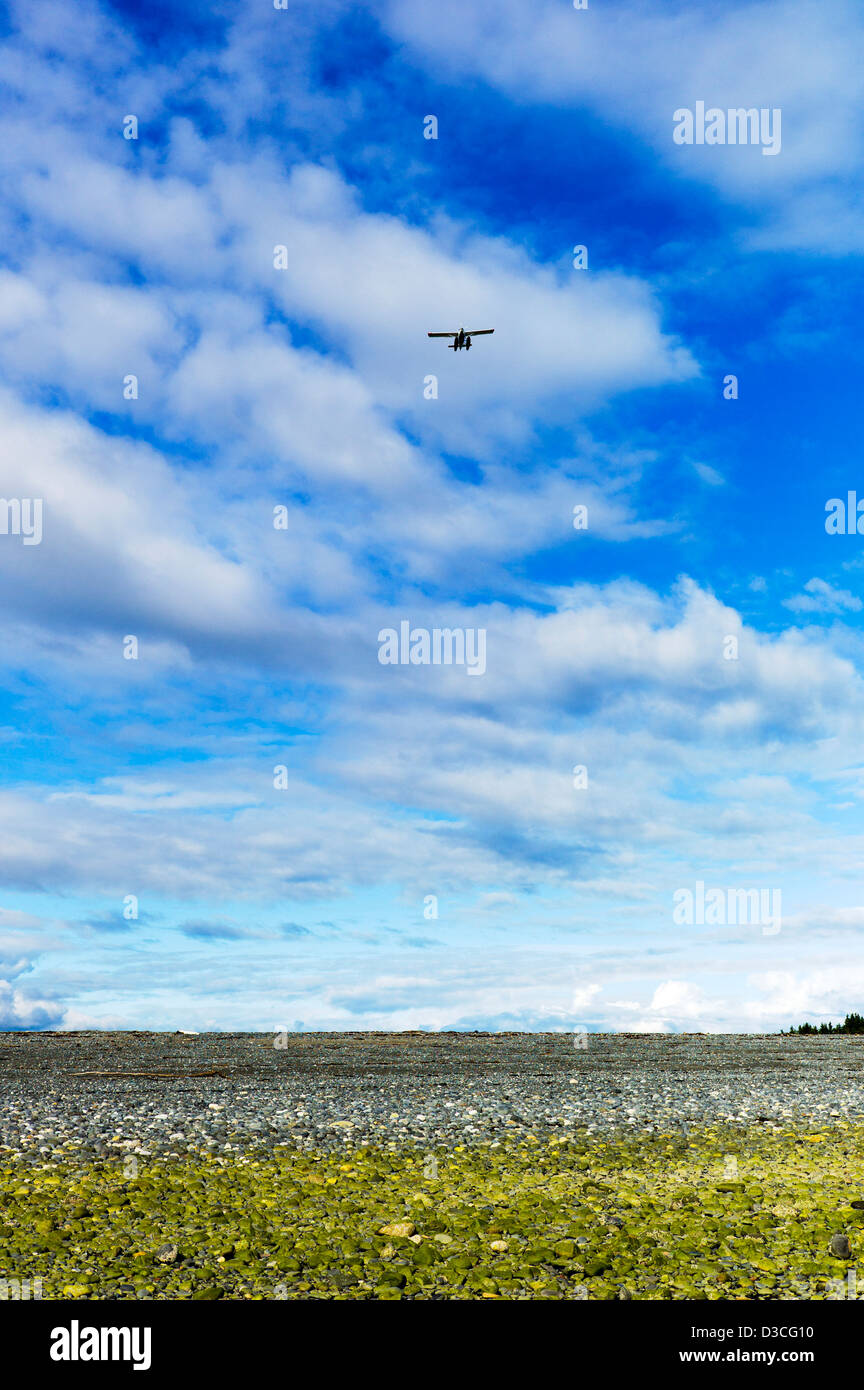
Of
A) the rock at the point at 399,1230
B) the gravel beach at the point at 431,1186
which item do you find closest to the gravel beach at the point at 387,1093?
the gravel beach at the point at 431,1186

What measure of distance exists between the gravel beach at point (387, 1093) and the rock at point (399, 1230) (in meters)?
4.33

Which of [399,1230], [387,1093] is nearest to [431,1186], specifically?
[399,1230]

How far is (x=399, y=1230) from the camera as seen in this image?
11523 millimetres

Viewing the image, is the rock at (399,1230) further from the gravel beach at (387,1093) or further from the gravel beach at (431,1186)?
the gravel beach at (387,1093)

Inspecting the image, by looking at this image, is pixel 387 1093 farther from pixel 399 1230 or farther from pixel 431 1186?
pixel 399 1230

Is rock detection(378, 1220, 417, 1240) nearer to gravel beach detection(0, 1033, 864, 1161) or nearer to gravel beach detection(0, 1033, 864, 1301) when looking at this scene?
gravel beach detection(0, 1033, 864, 1301)

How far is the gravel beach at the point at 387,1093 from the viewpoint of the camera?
1670 centimetres

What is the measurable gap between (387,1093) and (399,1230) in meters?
10.1

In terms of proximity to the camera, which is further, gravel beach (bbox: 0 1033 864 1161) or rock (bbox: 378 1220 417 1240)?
gravel beach (bbox: 0 1033 864 1161)

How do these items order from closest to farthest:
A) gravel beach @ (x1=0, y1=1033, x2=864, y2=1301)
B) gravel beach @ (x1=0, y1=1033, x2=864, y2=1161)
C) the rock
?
gravel beach @ (x1=0, y1=1033, x2=864, y2=1301), the rock, gravel beach @ (x1=0, y1=1033, x2=864, y2=1161)

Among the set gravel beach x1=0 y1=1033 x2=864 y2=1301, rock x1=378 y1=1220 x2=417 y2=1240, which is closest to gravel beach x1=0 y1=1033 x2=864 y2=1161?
gravel beach x1=0 y1=1033 x2=864 y2=1301

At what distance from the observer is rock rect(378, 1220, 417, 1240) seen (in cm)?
1145

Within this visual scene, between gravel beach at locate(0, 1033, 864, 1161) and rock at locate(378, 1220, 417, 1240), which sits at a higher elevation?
rock at locate(378, 1220, 417, 1240)

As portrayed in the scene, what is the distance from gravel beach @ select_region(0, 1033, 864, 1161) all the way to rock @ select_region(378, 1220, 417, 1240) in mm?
4331
